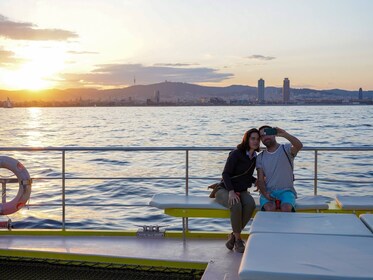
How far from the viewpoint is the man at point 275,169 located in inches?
167

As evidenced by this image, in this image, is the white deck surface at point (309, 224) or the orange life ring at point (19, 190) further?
the orange life ring at point (19, 190)

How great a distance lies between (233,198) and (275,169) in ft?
1.36

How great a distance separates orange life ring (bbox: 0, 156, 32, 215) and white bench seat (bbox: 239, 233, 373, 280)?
2608mm

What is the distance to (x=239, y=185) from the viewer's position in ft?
14.0

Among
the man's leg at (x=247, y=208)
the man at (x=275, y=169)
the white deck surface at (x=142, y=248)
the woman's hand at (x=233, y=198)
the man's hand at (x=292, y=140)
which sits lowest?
the white deck surface at (x=142, y=248)

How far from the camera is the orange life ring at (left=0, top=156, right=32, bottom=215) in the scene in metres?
4.82

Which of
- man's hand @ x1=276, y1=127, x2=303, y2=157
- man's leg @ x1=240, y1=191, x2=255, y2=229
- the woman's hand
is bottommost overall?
man's leg @ x1=240, y1=191, x2=255, y2=229

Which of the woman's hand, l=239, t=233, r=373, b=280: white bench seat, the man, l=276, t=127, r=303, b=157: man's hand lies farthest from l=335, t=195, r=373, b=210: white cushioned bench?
l=239, t=233, r=373, b=280: white bench seat

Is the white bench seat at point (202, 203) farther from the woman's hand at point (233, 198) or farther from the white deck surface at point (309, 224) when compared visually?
the white deck surface at point (309, 224)

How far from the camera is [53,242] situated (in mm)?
4457

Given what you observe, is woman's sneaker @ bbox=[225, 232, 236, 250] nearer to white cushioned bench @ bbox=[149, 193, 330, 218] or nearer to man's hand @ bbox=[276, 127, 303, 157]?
white cushioned bench @ bbox=[149, 193, 330, 218]

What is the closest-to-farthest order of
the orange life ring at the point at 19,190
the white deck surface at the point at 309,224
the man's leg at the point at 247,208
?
1. the white deck surface at the point at 309,224
2. the man's leg at the point at 247,208
3. the orange life ring at the point at 19,190

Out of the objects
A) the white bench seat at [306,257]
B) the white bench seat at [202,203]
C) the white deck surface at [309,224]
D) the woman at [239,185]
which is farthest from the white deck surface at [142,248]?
the white bench seat at [306,257]

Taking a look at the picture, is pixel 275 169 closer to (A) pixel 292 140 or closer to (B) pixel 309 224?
(A) pixel 292 140
